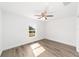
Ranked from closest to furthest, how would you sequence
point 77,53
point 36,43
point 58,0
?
point 58,0
point 77,53
point 36,43

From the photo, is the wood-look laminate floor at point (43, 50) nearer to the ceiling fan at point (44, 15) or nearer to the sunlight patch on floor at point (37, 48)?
the sunlight patch on floor at point (37, 48)

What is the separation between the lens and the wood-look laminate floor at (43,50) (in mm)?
893

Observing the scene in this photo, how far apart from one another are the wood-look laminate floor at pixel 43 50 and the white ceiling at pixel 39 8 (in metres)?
0.40

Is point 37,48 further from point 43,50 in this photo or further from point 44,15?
point 44,15

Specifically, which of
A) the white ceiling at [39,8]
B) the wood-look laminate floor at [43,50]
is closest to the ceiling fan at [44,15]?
the white ceiling at [39,8]

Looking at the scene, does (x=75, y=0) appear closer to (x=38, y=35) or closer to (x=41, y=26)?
(x=41, y=26)

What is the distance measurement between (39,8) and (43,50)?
544 millimetres

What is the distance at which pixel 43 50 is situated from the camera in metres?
0.98

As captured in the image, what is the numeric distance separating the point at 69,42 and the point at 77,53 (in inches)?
6.1

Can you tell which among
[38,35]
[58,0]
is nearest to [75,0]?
[58,0]

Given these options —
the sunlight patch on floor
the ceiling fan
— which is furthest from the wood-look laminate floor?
the ceiling fan

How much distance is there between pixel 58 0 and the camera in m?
0.77

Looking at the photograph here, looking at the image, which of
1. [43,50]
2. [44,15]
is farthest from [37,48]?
[44,15]

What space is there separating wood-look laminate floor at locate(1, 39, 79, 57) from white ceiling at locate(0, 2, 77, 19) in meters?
0.40
